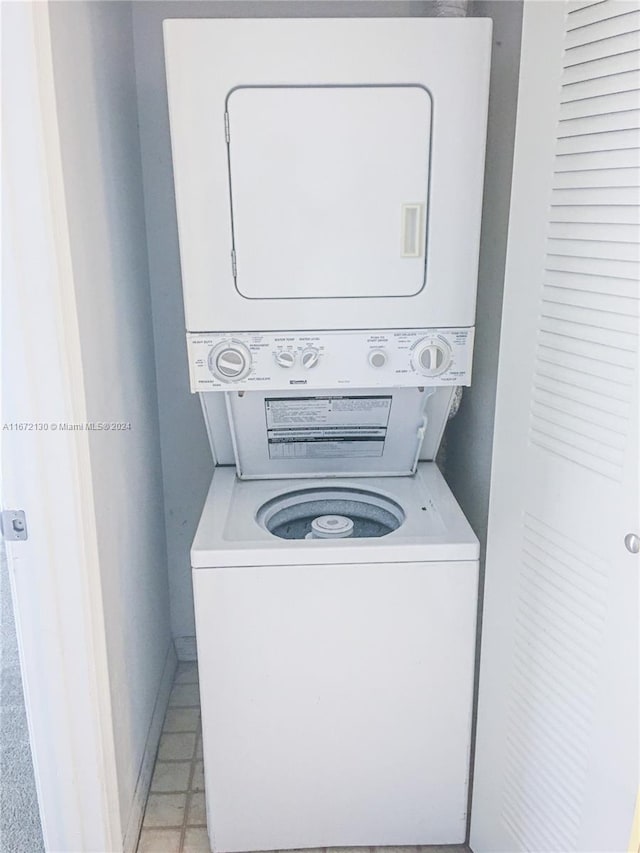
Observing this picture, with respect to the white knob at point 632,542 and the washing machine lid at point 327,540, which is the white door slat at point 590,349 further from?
the washing machine lid at point 327,540

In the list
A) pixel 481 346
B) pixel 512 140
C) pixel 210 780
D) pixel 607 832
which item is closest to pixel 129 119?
pixel 512 140

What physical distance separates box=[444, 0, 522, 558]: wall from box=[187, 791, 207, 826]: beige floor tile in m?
1.10

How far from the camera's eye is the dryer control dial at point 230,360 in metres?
1.73

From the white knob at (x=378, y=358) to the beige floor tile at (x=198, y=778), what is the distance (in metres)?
1.36

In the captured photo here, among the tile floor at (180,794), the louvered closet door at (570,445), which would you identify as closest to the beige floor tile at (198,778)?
the tile floor at (180,794)

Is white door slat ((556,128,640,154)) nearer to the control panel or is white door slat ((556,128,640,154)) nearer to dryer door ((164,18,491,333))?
dryer door ((164,18,491,333))

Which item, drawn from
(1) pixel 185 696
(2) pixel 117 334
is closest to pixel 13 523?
(2) pixel 117 334

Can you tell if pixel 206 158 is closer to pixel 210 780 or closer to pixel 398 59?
pixel 398 59

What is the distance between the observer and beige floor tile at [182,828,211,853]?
1.89 metres

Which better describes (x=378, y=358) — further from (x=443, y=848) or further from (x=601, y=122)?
(x=443, y=848)

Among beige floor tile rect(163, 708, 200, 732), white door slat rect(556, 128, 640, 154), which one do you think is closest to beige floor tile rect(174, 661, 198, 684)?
beige floor tile rect(163, 708, 200, 732)

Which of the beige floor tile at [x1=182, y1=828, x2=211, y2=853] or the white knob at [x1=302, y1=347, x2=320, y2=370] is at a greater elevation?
the white knob at [x1=302, y1=347, x2=320, y2=370]

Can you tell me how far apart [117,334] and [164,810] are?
1.36 meters

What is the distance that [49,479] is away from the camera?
1408mm
